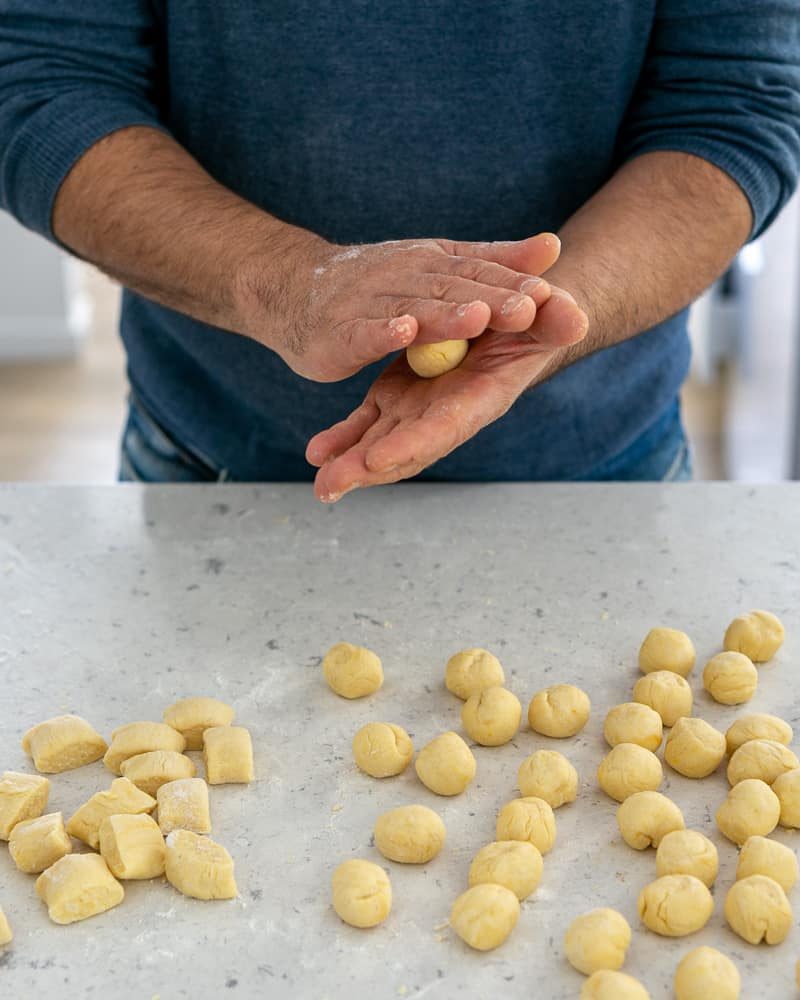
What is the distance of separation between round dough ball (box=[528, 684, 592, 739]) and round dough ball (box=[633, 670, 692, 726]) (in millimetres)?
59

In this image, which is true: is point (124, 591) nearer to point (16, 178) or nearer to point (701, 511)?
point (16, 178)

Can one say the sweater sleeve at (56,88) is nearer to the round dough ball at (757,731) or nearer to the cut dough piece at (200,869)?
the cut dough piece at (200,869)

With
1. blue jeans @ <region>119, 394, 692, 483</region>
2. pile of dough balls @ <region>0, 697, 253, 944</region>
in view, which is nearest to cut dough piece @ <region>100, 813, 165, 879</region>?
pile of dough balls @ <region>0, 697, 253, 944</region>

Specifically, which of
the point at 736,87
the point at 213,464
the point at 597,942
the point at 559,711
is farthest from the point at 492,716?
the point at 736,87

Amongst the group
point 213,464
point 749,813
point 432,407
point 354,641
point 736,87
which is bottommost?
point 213,464

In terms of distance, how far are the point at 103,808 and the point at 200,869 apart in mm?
119

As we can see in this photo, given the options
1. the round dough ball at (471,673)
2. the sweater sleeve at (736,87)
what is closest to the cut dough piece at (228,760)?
the round dough ball at (471,673)

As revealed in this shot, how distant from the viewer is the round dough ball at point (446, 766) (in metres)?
1.05

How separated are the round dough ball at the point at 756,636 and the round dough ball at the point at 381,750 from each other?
35 cm

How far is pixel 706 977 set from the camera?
33.4 inches

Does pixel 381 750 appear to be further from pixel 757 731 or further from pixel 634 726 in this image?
pixel 757 731

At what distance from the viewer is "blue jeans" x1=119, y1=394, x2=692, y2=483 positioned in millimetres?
1682

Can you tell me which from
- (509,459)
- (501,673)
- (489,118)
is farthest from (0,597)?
(489,118)

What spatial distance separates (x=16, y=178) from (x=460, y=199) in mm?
525
